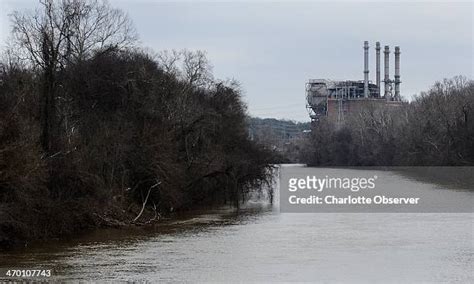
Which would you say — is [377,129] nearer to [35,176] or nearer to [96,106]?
[96,106]

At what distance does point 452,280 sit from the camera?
23.0m

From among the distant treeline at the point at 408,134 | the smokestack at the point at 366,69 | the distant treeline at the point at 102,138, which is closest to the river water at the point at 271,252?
the distant treeline at the point at 102,138

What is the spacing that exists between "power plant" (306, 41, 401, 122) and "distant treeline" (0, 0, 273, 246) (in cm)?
8772

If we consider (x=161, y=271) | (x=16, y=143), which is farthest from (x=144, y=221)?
(x=161, y=271)

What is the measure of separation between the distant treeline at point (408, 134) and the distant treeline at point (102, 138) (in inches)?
A: 1270

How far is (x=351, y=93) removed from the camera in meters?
150

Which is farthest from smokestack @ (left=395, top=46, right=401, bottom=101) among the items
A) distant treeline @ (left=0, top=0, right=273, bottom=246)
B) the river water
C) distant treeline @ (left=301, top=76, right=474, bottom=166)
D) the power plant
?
the river water

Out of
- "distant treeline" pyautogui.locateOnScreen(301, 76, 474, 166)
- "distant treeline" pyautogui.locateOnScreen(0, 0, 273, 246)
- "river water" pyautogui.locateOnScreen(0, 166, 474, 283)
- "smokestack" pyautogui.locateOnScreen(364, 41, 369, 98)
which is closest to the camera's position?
"river water" pyautogui.locateOnScreen(0, 166, 474, 283)

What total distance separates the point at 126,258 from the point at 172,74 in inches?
1186

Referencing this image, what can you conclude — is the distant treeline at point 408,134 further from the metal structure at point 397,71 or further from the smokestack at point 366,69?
the metal structure at point 397,71

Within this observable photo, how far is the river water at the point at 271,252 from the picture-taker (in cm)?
2422

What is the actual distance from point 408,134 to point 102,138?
6543cm

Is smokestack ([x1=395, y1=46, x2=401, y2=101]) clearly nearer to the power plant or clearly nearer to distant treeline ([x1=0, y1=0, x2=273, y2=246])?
the power plant

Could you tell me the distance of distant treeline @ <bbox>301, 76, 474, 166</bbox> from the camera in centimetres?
8512
